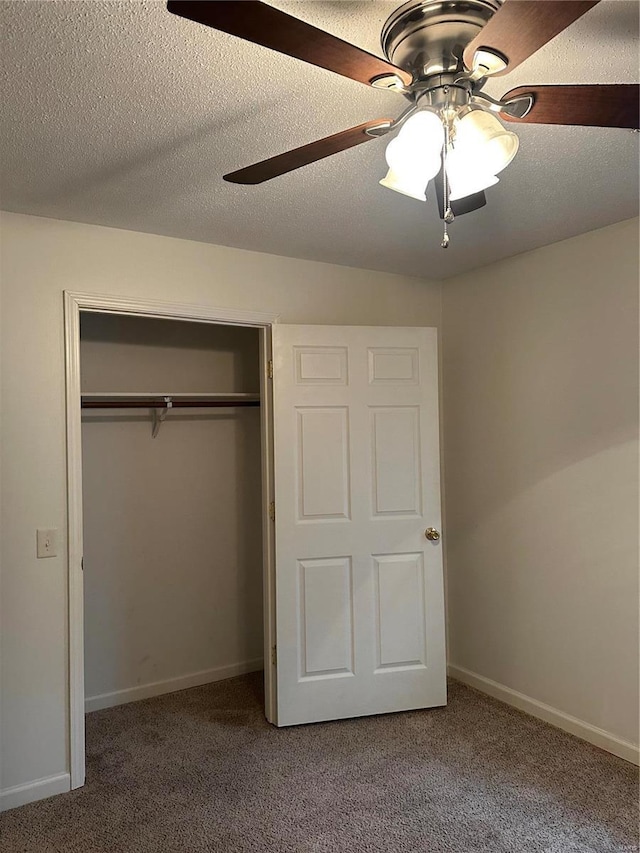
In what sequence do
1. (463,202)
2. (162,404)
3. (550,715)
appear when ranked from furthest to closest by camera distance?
(162,404)
(550,715)
(463,202)

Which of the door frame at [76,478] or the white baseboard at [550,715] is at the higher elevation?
the door frame at [76,478]

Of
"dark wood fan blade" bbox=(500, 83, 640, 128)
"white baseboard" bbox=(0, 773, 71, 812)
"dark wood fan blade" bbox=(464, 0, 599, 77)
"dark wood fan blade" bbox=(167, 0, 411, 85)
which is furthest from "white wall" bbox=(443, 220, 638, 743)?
"white baseboard" bbox=(0, 773, 71, 812)

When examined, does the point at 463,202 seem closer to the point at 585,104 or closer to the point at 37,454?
the point at 585,104

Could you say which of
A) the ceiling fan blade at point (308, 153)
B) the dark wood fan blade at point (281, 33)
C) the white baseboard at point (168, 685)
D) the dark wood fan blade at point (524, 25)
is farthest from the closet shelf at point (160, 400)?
the dark wood fan blade at point (524, 25)

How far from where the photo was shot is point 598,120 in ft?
4.17

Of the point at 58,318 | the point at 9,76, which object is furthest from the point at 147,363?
the point at 9,76

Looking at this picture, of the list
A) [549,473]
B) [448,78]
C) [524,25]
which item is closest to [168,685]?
[549,473]

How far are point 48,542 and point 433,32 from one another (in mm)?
2307

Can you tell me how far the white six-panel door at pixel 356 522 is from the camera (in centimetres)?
311

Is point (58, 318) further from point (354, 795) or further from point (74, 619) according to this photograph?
point (354, 795)

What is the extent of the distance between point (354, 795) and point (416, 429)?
172 cm

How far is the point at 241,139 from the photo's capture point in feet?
6.26

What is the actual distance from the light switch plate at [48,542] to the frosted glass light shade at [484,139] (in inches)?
85.8

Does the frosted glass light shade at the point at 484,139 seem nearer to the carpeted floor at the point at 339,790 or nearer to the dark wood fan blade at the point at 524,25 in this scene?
the dark wood fan blade at the point at 524,25
